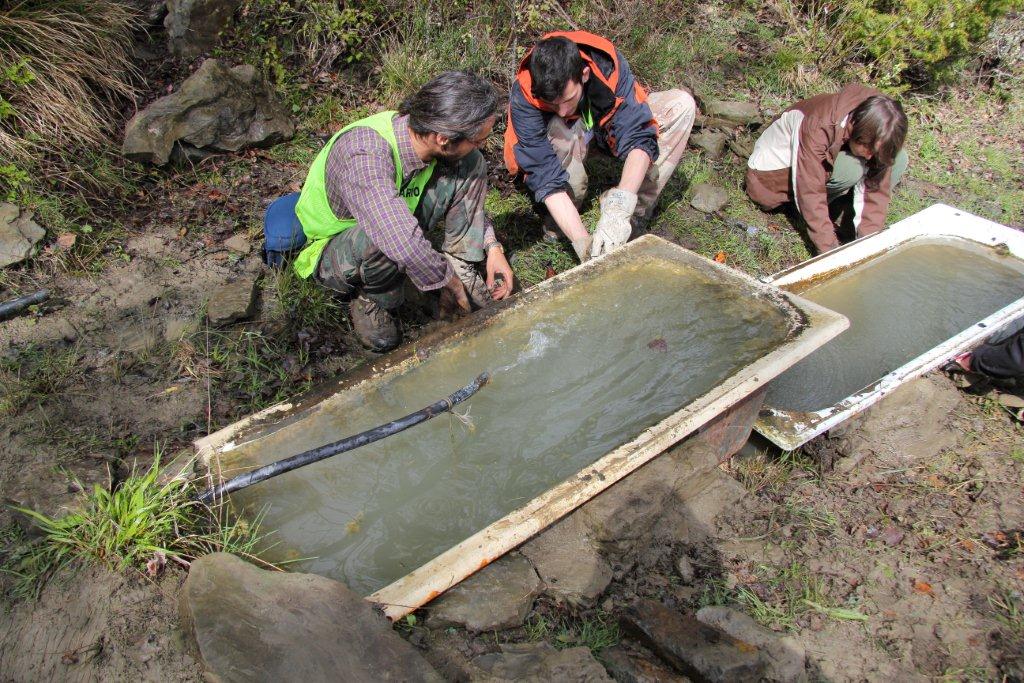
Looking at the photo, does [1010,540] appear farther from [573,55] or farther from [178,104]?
[178,104]

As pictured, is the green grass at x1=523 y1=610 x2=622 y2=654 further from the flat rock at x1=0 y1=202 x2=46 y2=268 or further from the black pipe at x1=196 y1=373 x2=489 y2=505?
the flat rock at x1=0 y1=202 x2=46 y2=268

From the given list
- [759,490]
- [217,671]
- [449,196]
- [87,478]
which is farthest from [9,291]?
[759,490]

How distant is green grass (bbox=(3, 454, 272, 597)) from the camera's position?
1.88 m

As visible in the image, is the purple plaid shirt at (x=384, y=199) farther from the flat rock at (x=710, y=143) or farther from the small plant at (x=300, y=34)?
the flat rock at (x=710, y=143)

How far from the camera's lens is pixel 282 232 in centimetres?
315

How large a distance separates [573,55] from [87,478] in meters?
2.78

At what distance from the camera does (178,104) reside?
3.84 m

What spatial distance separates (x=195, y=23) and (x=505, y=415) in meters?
3.56

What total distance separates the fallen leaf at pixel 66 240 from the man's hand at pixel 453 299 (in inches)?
76.1

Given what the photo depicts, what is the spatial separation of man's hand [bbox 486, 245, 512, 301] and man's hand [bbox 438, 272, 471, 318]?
25 centimetres

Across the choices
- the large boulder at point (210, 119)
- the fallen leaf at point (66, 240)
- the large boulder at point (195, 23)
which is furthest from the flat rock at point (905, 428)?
the large boulder at point (195, 23)

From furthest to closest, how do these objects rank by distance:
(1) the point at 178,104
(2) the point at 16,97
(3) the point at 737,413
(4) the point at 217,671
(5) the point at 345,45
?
(5) the point at 345,45 → (1) the point at 178,104 → (2) the point at 16,97 → (3) the point at 737,413 → (4) the point at 217,671

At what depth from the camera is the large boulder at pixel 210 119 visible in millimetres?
3760

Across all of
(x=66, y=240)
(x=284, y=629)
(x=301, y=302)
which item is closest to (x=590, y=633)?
(x=284, y=629)
